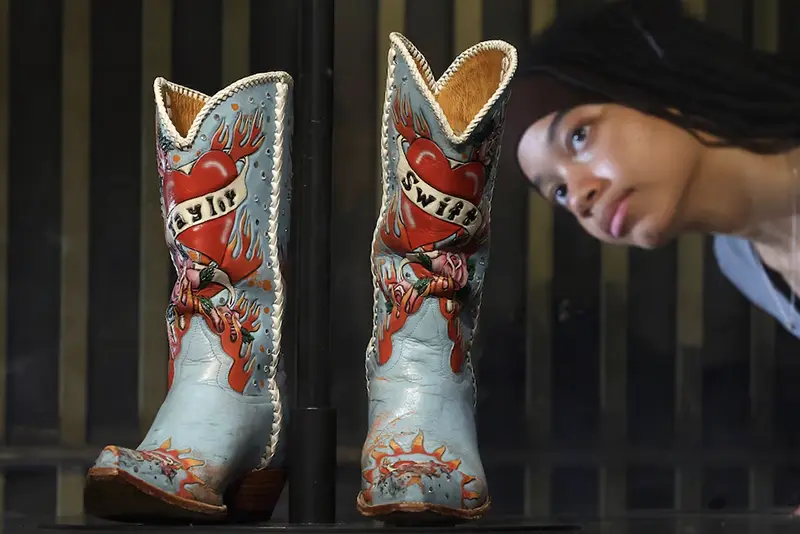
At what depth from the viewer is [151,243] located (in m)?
1.63

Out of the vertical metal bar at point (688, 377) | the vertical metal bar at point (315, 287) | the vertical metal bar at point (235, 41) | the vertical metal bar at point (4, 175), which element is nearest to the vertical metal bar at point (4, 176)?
the vertical metal bar at point (4, 175)

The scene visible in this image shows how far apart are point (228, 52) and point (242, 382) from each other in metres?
0.86

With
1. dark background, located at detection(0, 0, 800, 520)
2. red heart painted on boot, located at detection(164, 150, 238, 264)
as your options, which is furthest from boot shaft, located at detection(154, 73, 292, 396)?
dark background, located at detection(0, 0, 800, 520)

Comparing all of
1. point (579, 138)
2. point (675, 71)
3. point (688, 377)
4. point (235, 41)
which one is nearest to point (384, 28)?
point (235, 41)

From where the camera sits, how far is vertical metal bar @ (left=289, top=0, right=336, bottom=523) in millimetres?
814

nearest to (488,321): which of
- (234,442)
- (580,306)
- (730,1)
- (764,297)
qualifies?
(580,306)

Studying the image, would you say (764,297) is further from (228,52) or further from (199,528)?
(199,528)

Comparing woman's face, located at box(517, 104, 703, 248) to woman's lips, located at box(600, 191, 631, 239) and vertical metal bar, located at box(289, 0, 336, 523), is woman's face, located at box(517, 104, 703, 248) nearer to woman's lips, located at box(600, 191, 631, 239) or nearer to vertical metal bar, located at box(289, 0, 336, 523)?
woman's lips, located at box(600, 191, 631, 239)

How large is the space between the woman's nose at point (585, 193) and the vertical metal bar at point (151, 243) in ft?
2.24

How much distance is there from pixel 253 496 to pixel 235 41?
94cm

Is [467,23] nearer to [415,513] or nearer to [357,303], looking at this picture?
[357,303]

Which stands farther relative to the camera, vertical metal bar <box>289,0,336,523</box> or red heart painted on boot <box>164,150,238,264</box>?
red heart painted on boot <box>164,150,238,264</box>

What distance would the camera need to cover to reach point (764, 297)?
1686 millimetres

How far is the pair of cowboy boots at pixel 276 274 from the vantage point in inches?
35.6
